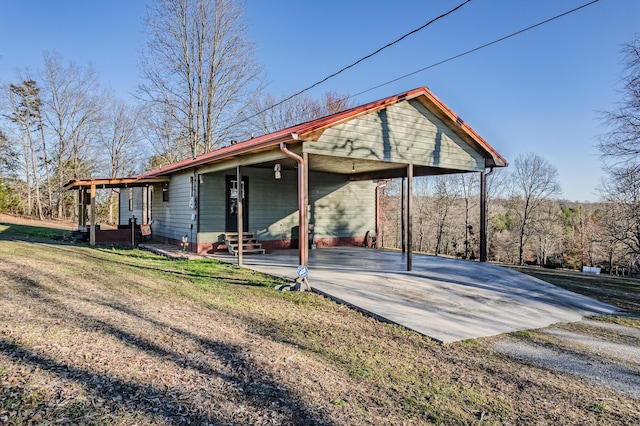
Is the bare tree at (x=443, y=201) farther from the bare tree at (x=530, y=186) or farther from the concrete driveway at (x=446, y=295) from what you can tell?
the concrete driveway at (x=446, y=295)

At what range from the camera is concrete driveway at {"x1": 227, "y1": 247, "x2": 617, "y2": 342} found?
5.47 m

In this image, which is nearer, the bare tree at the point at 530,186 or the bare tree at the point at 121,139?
the bare tree at the point at 530,186

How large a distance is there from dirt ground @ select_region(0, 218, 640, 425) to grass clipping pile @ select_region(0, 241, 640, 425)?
1 cm

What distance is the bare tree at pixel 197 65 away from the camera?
20.4 m

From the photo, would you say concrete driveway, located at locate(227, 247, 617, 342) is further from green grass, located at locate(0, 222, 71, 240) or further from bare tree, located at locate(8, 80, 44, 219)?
bare tree, located at locate(8, 80, 44, 219)

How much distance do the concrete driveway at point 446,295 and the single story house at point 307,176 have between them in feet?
3.62

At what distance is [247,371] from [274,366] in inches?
10.4

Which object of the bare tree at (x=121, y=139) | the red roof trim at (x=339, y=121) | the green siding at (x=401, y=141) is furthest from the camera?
the bare tree at (x=121, y=139)

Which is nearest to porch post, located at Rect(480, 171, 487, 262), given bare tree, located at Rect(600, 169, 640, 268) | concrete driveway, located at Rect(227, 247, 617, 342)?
concrete driveway, located at Rect(227, 247, 617, 342)

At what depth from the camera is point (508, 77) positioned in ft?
53.1

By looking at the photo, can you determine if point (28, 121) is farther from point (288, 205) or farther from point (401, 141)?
point (401, 141)

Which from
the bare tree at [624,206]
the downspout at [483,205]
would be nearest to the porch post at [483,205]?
the downspout at [483,205]

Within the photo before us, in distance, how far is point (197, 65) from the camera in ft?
69.1

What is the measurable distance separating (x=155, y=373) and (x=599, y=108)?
17.5 m
